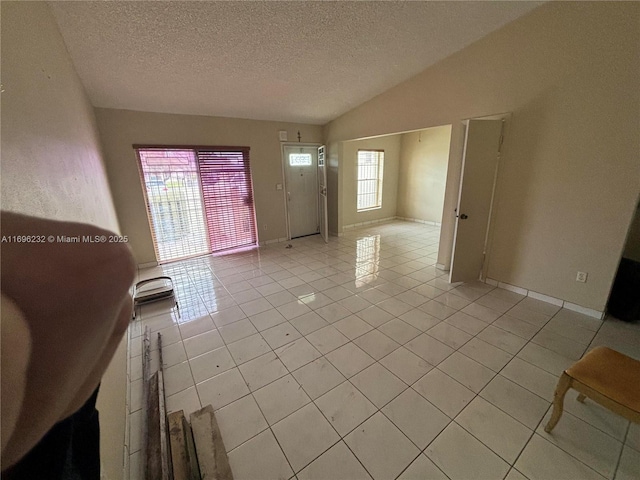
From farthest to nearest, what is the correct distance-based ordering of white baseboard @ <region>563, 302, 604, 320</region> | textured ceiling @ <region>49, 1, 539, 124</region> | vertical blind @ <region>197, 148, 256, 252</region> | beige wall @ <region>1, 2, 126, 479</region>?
1. vertical blind @ <region>197, 148, 256, 252</region>
2. white baseboard @ <region>563, 302, 604, 320</region>
3. textured ceiling @ <region>49, 1, 539, 124</region>
4. beige wall @ <region>1, 2, 126, 479</region>

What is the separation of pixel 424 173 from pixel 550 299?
14.2 feet

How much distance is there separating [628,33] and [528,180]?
4.21 feet

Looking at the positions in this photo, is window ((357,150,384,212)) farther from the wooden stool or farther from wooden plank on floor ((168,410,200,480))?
wooden plank on floor ((168,410,200,480))

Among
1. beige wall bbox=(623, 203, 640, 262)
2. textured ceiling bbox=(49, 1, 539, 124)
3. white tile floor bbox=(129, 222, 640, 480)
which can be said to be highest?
textured ceiling bbox=(49, 1, 539, 124)

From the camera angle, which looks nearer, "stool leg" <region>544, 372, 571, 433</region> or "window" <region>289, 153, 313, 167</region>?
"stool leg" <region>544, 372, 571, 433</region>

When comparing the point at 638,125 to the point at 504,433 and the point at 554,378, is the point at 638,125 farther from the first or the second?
the point at 504,433

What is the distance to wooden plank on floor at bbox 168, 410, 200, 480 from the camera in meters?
1.33

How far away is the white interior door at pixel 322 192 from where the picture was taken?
5133 millimetres

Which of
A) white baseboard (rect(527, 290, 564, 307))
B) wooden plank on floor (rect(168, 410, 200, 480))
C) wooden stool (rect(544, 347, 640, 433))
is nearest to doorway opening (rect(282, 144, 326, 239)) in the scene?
white baseboard (rect(527, 290, 564, 307))

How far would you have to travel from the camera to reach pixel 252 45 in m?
2.49

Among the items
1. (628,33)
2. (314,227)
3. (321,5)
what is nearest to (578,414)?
(628,33)

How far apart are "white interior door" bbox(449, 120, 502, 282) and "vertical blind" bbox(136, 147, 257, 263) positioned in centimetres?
351

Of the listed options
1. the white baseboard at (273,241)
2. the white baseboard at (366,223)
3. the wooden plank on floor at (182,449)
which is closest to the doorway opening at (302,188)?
the white baseboard at (273,241)

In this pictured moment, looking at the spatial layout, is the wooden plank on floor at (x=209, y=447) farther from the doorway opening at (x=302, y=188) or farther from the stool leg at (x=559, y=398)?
the doorway opening at (x=302, y=188)
